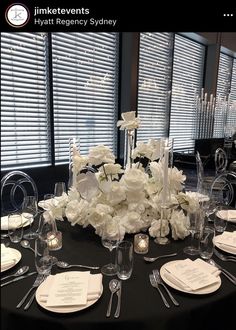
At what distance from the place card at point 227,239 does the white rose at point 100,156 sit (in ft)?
1.86

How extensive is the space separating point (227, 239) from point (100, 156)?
64cm

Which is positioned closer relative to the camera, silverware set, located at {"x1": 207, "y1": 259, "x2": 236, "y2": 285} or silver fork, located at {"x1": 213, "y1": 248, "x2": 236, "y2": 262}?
silverware set, located at {"x1": 207, "y1": 259, "x2": 236, "y2": 285}

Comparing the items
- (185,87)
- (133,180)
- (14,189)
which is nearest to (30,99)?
(14,189)

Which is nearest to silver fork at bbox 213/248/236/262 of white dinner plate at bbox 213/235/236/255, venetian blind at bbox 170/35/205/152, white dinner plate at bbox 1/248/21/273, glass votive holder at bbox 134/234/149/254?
white dinner plate at bbox 213/235/236/255

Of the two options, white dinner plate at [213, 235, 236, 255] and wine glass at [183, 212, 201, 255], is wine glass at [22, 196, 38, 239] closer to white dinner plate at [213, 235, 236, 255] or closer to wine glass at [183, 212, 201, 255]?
wine glass at [183, 212, 201, 255]

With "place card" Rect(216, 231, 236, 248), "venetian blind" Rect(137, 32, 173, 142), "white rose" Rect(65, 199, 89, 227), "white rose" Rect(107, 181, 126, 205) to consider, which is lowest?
"place card" Rect(216, 231, 236, 248)

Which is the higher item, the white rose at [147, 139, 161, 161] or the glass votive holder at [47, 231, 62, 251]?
the white rose at [147, 139, 161, 161]

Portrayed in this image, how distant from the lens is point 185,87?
4977 millimetres

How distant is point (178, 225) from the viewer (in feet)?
3.83

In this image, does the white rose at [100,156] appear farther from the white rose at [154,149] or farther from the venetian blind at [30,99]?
the venetian blind at [30,99]

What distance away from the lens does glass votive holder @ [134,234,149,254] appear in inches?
43.1

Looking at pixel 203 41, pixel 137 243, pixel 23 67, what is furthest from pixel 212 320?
pixel 203 41

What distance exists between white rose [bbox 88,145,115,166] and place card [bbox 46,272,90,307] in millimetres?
458

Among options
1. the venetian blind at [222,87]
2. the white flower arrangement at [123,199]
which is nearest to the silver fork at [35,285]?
the white flower arrangement at [123,199]
